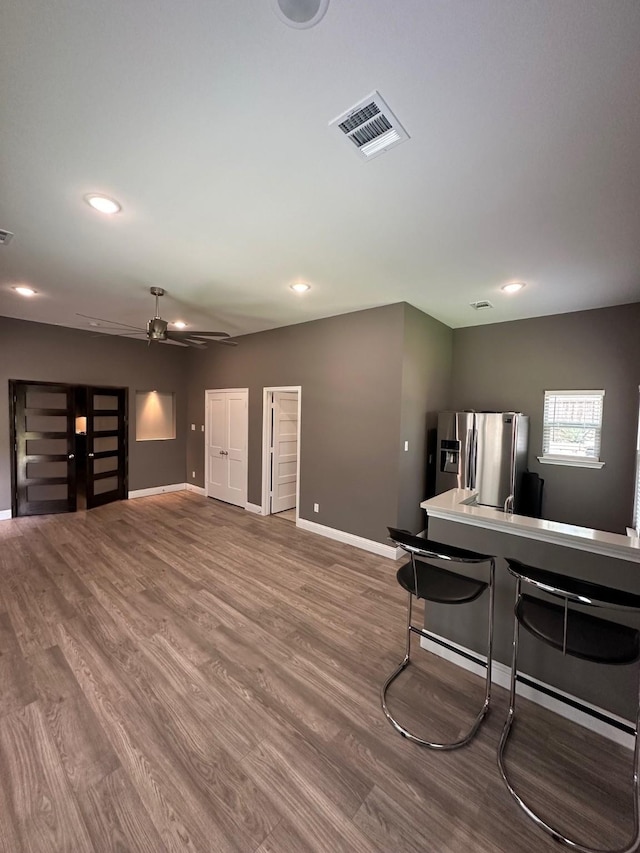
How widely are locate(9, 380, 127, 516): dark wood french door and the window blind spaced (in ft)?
23.1

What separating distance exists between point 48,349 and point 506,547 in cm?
679

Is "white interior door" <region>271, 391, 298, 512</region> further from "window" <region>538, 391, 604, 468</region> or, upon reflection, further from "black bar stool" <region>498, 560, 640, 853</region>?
"black bar stool" <region>498, 560, 640, 853</region>

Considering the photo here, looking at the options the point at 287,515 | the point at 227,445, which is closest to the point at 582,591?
the point at 287,515

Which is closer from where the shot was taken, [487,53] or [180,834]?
[487,53]

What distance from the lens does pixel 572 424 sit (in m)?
4.28

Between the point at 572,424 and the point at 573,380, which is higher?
the point at 573,380

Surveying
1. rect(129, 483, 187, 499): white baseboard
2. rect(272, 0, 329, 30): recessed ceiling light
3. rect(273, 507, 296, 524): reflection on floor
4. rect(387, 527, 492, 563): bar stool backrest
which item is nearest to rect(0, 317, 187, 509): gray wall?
rect(129, 483, 187, 499): white baseboard

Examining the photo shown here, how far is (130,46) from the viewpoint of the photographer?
121cm

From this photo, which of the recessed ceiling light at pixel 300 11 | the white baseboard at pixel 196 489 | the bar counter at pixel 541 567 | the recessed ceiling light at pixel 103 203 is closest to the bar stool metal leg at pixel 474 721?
the bar counter at pixel 541 567

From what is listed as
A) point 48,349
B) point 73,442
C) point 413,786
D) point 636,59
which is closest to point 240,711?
point 413,786

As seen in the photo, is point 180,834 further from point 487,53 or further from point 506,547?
point 487,53

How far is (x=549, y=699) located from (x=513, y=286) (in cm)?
342

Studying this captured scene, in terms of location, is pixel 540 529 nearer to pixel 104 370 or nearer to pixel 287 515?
pixel 287 515

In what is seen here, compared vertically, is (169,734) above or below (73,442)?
below
